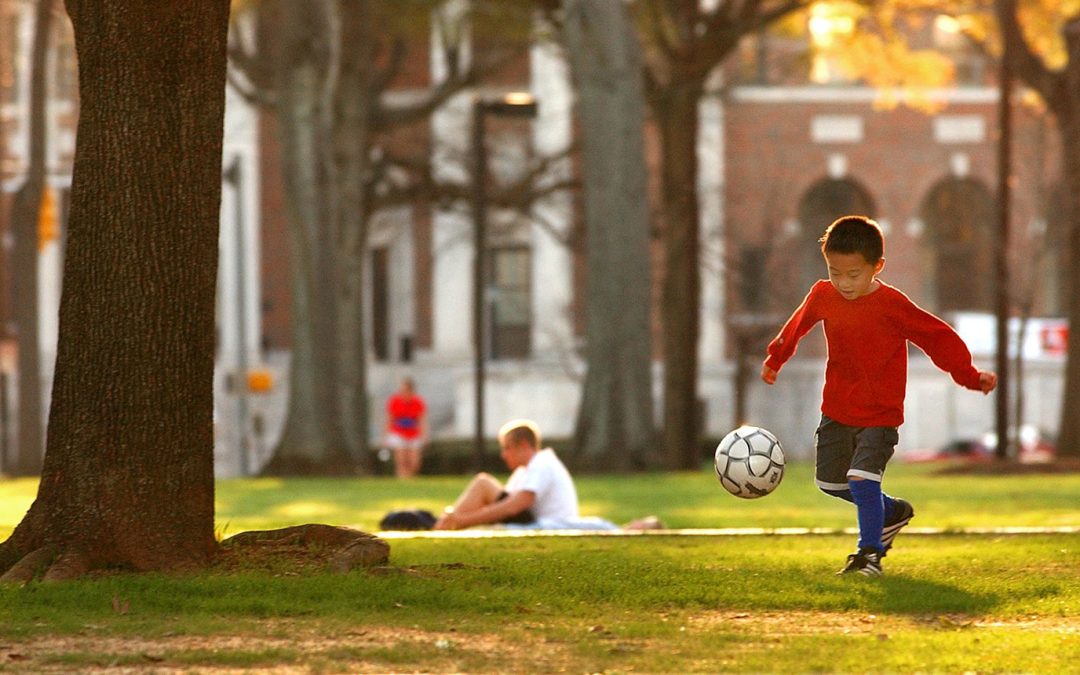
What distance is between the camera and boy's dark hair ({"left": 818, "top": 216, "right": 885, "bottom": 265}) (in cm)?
905

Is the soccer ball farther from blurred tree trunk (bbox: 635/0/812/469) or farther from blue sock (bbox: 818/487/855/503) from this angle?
blurred tree trunk (bbox: 635/0/812/469)

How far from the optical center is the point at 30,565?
866 centimetres

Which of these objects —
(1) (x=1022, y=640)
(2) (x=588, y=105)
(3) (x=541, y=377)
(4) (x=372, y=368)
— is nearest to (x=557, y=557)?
(1) (x=1022, y=640)

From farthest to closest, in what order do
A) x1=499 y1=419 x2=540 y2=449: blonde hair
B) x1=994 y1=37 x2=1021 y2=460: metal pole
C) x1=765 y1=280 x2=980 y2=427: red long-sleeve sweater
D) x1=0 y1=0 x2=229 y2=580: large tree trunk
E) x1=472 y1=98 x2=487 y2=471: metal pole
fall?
x1=994 y1=37 x2=1021 y2=460: metal pole
x1=472 y1=98 x2=487 y2=471: metal pole
x1=499 y1=419 x2=540 y2=449: blonde hair
x1=765 y1=280 x2=980 y2=427: red long-sleeve sweater
x1=0 y1=0 x2=229 y2=580: large tree trunk

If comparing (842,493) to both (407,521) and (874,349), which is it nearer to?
(874,349)

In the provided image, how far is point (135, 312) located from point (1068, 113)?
22524 mm

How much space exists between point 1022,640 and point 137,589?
3.50 m

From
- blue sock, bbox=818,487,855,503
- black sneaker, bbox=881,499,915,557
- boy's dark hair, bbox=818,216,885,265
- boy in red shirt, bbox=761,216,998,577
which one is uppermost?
boy's dark hair, bbox=818,216,885,265

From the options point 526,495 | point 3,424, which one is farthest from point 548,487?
point 3,424

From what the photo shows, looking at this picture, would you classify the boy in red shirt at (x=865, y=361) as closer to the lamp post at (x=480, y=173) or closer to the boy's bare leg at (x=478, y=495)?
the boy's bare leg at (x=478, y=495)

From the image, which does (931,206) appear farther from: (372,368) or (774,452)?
(774,452)

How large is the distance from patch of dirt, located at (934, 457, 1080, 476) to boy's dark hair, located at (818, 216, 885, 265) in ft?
59.0

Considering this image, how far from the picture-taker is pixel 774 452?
9836 millimetres

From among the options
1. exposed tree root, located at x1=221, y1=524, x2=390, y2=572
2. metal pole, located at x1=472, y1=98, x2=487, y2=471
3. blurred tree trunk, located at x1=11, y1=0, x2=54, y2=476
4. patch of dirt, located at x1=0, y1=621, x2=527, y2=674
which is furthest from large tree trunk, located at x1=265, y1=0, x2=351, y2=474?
patch of dirt, located at x1=0, y1=621, x2=527, y2=674
